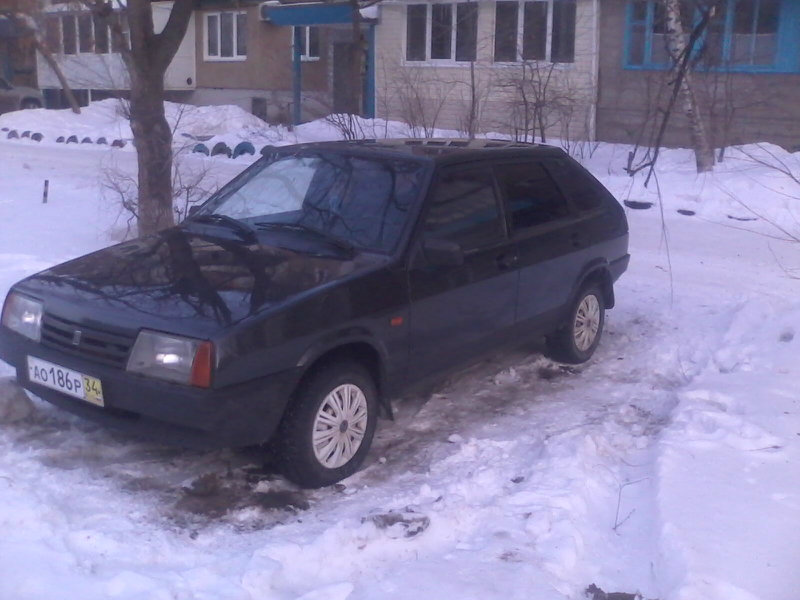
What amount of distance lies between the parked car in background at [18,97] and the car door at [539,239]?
32.6 m

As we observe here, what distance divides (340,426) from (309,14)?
68.7ft

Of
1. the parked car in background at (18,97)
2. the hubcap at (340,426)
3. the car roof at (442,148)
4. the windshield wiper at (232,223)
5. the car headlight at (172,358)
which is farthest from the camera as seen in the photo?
the parked car in background at (18,97)

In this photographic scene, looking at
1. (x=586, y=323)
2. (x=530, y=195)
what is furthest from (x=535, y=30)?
(x=530, y=195)

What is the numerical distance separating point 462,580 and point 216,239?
2464 millimetres

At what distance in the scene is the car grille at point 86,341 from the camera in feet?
14.7

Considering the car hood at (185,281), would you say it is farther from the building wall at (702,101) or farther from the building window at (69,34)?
Result: the building window at (69,34)

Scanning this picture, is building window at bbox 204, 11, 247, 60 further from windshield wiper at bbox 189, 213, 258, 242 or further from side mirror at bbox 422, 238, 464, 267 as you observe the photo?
side mirror at bbox 422, 238, 464, 267

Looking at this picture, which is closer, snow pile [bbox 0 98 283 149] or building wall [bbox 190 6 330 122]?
snow pile [bbox 0 98 283 149]

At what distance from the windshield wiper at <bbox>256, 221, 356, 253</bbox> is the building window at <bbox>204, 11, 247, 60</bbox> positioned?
25.6 m

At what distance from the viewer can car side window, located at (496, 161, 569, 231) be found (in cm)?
612

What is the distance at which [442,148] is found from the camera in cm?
607

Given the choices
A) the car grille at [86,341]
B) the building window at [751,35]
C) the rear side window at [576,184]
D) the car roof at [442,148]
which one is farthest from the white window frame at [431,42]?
the car grille at [86,341]

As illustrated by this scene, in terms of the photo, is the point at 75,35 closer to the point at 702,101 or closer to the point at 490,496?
the point at 702,101

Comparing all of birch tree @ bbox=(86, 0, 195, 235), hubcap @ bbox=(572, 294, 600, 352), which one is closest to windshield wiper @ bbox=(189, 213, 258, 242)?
hubcap @ bbox=(572, 294, 600, 352)
